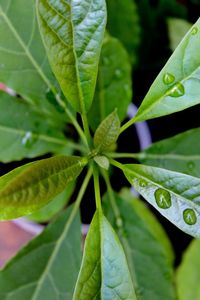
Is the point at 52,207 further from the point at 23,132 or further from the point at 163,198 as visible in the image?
the point at 163,198

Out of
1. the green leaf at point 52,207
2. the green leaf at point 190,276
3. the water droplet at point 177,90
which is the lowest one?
the green leaf at point 190,276

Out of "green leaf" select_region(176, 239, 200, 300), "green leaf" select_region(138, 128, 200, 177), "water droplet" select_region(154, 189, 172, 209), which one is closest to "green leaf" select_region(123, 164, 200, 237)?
"water droplet" select_region(154, 189, 172, 209)

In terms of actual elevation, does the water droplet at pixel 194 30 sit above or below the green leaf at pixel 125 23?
below

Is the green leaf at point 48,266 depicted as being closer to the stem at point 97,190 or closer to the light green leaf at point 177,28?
the stem at point 97,190

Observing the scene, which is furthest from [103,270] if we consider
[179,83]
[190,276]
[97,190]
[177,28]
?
[177,28]

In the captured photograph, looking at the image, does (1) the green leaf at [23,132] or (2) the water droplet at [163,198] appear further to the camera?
(1) the green leaf at [23,132]

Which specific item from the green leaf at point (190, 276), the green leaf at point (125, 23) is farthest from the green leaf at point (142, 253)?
the green leaf at point (125, 23)
